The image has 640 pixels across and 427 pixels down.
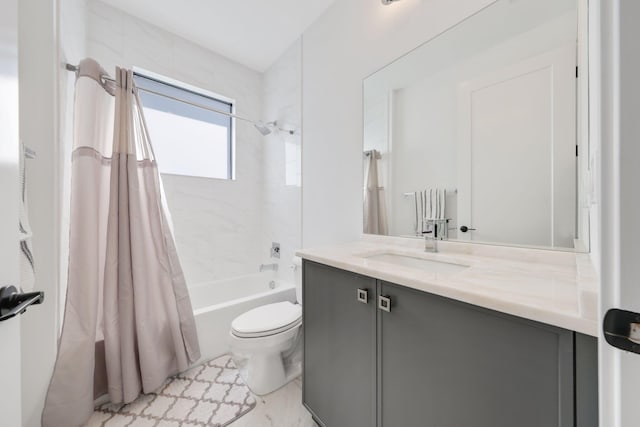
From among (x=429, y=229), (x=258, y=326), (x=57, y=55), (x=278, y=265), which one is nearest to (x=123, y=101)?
(x=57, y=55)

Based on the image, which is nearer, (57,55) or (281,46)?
(57,55)

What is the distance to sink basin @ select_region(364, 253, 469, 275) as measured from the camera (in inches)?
41.7

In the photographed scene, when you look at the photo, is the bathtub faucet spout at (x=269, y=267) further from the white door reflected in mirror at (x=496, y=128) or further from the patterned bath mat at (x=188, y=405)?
the white door reflected in mirror at (x=496, y=128)

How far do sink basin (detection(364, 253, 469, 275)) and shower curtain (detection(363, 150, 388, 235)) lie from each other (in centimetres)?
25

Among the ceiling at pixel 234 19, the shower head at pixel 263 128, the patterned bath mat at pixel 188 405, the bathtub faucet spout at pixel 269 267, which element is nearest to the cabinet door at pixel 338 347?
the patterned bath mat at pixel 188 405

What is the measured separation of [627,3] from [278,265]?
2467 mm

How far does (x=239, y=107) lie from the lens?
2561 millimetres

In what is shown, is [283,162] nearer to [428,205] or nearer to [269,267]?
[269,267]

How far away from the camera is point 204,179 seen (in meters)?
2.37

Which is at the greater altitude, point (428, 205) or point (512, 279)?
point (428, 205)

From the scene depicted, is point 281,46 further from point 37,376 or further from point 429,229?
point 37,376

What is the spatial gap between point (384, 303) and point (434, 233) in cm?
59

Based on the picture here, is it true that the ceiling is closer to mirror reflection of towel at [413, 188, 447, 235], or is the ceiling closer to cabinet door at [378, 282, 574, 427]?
mirror reflection of towel at [413, 188, 447, 235]

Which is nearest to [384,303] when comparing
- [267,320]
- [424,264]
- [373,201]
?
[424,264]
